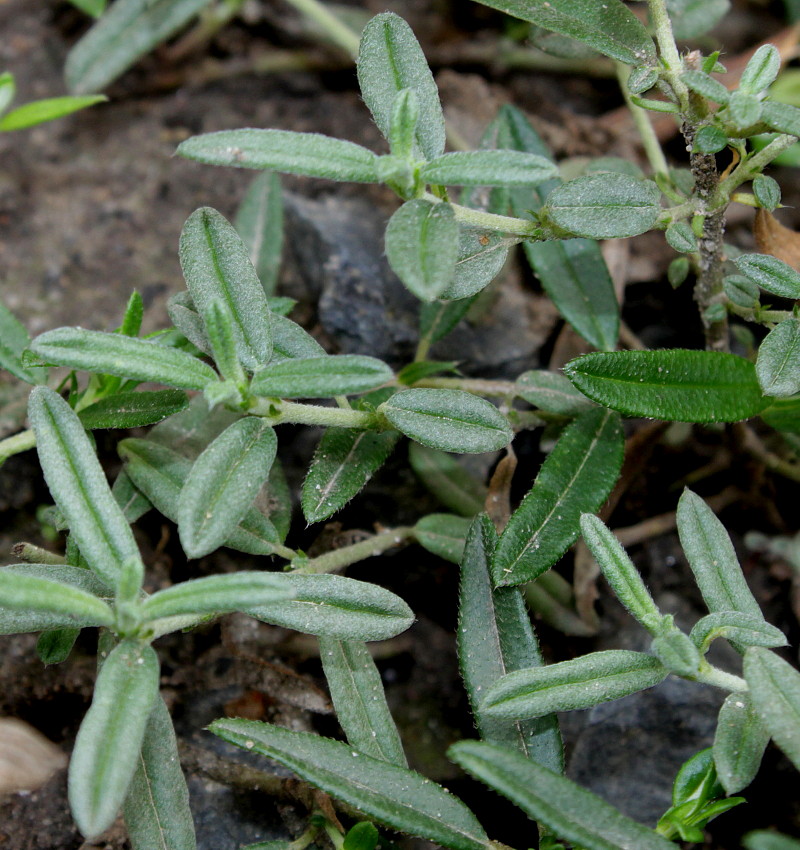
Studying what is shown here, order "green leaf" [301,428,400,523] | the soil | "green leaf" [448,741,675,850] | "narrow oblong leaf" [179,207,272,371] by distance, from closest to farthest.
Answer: "green leaf" [448,741,675,850]
"narrow oblong leaf" [179,207,272,371]
"green leaf" [301,428,400,523]
the soil

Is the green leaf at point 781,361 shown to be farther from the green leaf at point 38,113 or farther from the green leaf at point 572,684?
the green leaf at point 38,113

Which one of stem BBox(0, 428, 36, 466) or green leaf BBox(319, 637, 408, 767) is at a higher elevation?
stem BBox(0, 428, 36, 466)

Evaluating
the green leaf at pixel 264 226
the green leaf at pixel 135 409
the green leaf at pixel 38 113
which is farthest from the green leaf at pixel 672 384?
the green leaf at pixel 38 113

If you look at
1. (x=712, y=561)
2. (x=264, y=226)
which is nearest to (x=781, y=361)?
(x=712, y=561)

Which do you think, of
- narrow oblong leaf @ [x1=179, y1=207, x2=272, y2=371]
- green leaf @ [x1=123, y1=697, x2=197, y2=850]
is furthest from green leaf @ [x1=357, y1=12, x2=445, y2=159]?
green leaf @ [x1=123, y1=697, x2=197, y2=850]

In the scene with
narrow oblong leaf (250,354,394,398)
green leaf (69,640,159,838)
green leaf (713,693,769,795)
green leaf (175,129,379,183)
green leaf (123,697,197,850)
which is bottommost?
green leaf (123,697,197,850)

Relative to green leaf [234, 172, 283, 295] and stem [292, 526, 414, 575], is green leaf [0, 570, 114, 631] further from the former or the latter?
green leaf [234, 172, 283, 295]

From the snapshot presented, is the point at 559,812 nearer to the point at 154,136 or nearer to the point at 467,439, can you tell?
the point at 467,439

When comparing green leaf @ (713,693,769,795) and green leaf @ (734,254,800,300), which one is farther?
green leaf @ (734,254,800,300)

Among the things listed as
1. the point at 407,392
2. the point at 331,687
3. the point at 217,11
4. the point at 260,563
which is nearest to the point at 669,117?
the point at 217,11
